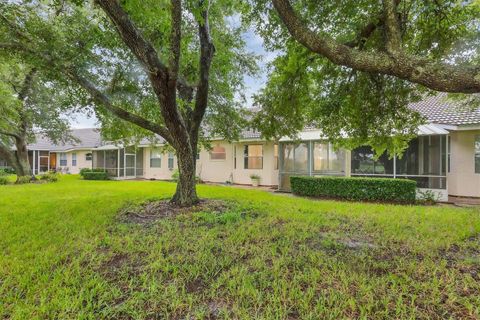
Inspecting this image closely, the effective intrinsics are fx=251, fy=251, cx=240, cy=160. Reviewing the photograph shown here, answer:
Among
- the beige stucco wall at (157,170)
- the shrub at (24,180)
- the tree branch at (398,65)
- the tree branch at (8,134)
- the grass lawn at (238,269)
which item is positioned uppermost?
the tree branch at (8,134)

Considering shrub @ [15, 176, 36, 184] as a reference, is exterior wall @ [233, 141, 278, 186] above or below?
above

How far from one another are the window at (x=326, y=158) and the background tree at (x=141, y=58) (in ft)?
24.1

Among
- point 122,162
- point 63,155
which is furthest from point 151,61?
point 63,155

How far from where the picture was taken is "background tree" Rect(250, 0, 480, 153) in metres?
5.04

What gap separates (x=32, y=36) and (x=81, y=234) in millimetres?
5737

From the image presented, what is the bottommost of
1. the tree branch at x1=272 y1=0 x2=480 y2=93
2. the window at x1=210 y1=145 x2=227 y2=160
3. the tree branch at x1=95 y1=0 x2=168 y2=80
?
the window at x1=210 y1=145 x2=227 y2=160

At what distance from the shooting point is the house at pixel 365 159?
11.2 metres

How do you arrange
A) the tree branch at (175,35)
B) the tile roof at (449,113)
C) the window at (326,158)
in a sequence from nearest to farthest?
the tree branch at (175,35) < the tile roof at (449,113) < the window at (326,158)

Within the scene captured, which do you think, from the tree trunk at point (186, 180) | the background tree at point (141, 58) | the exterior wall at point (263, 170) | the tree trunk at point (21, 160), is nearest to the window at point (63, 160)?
the tree trunk at point (21, 160)

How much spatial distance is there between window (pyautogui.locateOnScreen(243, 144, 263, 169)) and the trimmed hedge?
496 cm

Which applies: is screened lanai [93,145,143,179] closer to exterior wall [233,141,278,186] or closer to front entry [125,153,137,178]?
front entry [125,153,137,178]

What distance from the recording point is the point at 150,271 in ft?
11.9

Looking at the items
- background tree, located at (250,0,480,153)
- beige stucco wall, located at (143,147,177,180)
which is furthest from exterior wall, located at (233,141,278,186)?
background tree, located at (250,0,480,153)

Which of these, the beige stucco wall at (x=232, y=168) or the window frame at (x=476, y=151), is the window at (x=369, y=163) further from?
the beige stucco wall at (x=232, y=168)
